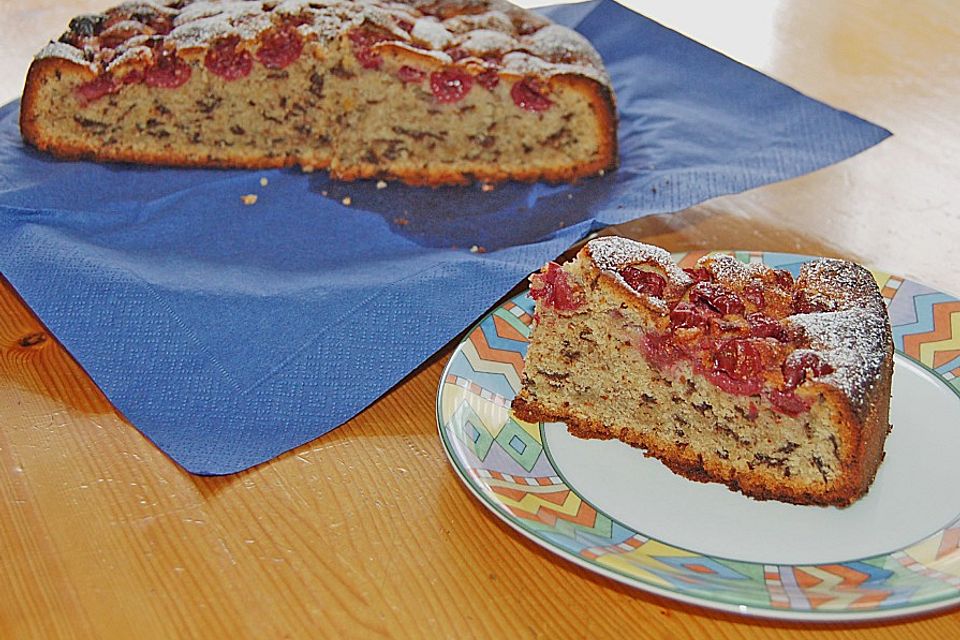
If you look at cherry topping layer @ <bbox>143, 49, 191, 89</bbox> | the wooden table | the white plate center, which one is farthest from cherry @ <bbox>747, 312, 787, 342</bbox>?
cherry topping layer @ <bbox>143, 49, 191, 89</bbox>

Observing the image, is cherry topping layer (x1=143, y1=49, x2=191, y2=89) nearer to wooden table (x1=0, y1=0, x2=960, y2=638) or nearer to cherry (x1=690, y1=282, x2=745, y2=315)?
wooden table (x1=0, y1=0, x2=960, y2=638)

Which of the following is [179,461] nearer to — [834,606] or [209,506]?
[209,506]

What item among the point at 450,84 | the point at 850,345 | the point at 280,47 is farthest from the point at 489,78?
the point at 850,345

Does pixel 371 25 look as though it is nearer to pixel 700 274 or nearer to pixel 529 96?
pixel 529 96

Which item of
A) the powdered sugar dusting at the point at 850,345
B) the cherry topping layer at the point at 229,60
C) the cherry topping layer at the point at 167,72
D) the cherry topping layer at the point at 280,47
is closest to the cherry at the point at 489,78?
the cherry topping layer at the point at 280,47

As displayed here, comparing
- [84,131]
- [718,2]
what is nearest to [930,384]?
[84,131]
